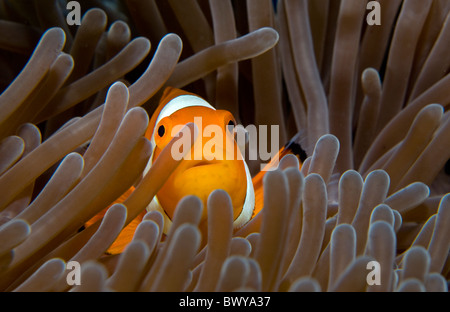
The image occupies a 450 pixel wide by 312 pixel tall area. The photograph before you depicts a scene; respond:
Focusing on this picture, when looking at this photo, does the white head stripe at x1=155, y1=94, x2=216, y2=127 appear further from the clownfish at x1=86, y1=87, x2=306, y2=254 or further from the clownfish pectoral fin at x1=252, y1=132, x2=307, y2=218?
the clownfish pectoral fin at x1=252, y1=132, x2=307, y2=218

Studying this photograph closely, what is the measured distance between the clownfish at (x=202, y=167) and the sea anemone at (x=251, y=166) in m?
0.06

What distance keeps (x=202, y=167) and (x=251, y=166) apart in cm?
56

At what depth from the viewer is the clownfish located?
0.90 m

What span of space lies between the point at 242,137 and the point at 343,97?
336 millimetres

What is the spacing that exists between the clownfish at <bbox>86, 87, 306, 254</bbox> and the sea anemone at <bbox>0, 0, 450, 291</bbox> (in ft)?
0.21

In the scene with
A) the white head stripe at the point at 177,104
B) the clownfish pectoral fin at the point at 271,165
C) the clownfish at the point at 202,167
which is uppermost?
the white head stripe at the point at 177,104

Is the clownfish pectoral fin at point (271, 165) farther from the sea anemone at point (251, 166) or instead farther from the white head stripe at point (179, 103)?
the white head stripe at point (179, 103)

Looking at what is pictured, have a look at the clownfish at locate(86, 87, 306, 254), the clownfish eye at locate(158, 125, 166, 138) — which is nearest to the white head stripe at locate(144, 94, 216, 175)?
the clownfish at locate(86, 87, 306, 254)

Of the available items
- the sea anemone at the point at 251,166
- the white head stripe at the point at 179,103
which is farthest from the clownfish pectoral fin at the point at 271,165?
the white head stripe at the point at 179,103

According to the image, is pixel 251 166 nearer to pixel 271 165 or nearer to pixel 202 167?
pixel 271 165

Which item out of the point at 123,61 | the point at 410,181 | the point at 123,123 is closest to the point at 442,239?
the point at 410,181

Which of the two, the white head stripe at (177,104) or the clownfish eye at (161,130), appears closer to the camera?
the clownfish eye at (161,130)

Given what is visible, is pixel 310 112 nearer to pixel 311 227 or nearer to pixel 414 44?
pixel 414 44

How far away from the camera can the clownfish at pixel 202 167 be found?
0.90m
